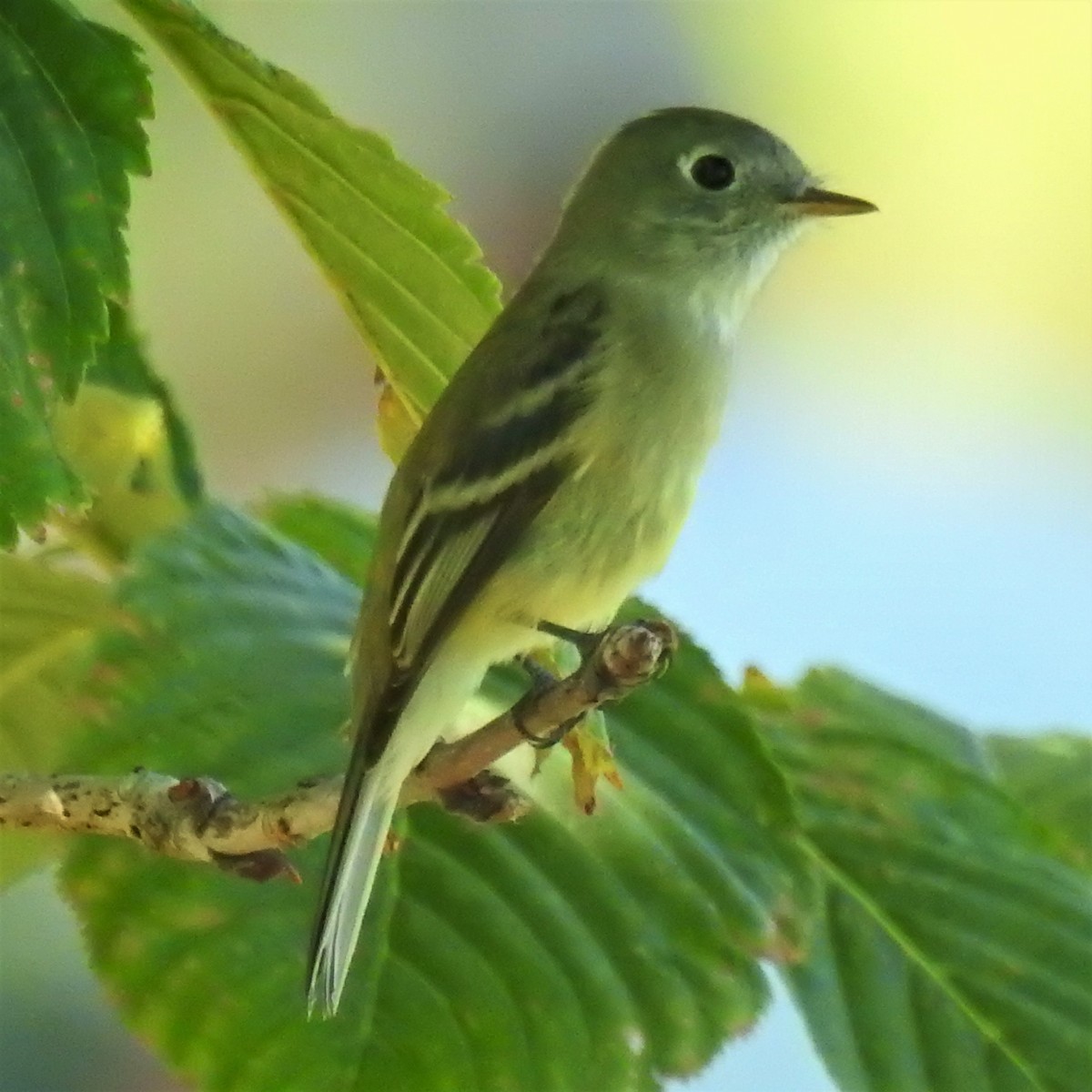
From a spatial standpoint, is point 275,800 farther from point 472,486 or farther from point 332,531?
point 332,531

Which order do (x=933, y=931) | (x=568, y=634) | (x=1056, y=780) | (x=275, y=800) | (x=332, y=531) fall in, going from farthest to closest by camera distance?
(x=1056, y=780), (x=332, y=531), (x=933, y=931), (x=568, y=634), (x=275, y=800)

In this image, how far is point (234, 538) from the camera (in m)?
0.77

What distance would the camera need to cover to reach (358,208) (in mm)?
776

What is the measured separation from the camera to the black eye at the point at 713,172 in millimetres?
935

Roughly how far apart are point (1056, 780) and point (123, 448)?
747 mm

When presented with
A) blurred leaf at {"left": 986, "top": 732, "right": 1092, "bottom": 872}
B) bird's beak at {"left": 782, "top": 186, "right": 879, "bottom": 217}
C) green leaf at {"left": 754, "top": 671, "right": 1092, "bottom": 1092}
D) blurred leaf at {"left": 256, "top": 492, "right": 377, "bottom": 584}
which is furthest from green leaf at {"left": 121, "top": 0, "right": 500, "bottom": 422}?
blurred leaf at {"left": 986, "top": 732, "right": 1092, "bottom": 872}

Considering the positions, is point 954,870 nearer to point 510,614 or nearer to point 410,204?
point 510,614

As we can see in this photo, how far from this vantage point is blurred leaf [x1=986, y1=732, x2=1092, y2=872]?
3.48 feet

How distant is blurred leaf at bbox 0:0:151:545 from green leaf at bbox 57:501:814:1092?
0.14 m

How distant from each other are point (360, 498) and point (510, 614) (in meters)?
1.23

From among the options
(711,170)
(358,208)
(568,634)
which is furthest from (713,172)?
(568,634)

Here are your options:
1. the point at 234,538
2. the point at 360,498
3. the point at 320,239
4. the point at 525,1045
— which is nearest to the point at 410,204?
the point at 320,239

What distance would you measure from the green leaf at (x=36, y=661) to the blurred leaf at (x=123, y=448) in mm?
35

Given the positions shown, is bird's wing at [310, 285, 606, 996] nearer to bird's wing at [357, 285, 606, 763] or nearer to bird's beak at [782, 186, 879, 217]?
bird's wing at [357, 285, 606, 763]
